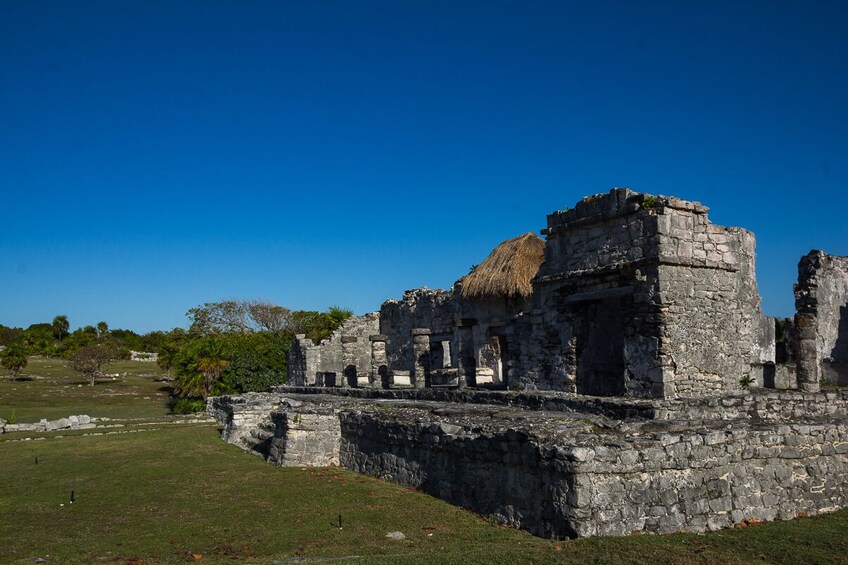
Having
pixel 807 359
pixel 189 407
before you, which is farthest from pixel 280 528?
pixel 189 407

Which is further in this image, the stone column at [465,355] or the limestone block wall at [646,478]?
the stone column at [465,355]

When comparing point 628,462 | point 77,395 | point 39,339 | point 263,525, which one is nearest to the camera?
point 628,462

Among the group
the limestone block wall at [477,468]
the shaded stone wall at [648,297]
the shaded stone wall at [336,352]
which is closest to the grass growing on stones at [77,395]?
the shaded stone wall at [336,352]

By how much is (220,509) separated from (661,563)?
4.95 meters

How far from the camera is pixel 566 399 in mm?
9945

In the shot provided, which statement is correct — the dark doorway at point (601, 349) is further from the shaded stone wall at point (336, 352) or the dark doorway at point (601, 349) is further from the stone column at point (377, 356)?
the shaded stone wall at point (336, 352)

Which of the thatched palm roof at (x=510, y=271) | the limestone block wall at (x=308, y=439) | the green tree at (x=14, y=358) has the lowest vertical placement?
the limestone block wall at (x=308, y=439)

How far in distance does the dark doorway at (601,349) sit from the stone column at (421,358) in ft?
16.4

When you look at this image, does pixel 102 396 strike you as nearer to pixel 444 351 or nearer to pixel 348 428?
pixel 444 351

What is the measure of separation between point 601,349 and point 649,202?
336 cm

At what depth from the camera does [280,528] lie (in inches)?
271

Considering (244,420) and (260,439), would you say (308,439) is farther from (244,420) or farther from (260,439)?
(244,420)

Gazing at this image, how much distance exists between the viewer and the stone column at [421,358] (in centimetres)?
1691

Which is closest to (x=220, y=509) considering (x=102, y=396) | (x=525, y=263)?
(x=525, y=263)
